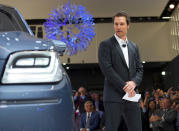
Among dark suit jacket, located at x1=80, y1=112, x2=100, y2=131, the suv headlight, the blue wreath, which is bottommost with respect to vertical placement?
dark suit jacket, located at x1=80, y1=112, x2=100, y2=131

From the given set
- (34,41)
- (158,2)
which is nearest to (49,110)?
(34,41)

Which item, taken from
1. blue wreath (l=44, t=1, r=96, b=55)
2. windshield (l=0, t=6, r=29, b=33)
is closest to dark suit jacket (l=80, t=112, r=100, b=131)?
blue wreath (l=44, t=1, r=96, b=55)

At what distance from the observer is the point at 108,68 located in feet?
7.03

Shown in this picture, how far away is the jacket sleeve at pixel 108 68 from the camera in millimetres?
2088

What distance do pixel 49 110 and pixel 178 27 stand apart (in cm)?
1717

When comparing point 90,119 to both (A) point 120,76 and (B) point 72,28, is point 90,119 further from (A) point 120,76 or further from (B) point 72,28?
(A) point 120,76

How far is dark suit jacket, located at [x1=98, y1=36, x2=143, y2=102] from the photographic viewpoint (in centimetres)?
211

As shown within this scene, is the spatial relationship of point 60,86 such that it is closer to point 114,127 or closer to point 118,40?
point 114,127

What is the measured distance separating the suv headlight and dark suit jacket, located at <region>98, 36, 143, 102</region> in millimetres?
987

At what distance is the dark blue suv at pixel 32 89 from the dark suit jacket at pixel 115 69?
930 mm

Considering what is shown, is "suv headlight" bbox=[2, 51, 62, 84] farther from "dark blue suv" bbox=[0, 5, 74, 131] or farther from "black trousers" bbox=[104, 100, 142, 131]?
"black trousers" bbox=[104, 100, 142, 131]

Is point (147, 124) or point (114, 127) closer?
point (114, 127)

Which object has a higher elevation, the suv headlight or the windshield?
the windshield

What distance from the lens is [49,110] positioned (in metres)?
1.09
